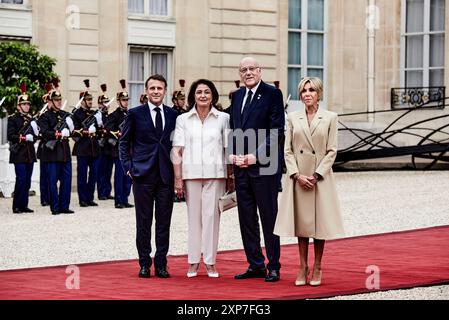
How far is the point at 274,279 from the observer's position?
11.1m

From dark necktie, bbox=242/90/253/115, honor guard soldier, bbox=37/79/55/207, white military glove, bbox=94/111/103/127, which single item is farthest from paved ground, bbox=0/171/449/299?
dark necktie, bbox=242/90/253/115

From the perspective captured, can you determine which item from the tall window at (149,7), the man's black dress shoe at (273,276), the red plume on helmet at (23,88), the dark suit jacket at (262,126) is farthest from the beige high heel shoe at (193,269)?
the tall window at (149,7)

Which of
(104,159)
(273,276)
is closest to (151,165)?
(273,276)

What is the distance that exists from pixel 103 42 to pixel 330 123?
1570cm

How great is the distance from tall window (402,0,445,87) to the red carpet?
16375 millimetres

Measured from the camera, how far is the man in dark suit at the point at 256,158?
37.0 feet

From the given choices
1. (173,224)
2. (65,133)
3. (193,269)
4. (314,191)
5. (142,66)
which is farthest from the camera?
(142,66)

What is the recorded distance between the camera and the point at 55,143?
1930 centimetres

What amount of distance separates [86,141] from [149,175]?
9.36m

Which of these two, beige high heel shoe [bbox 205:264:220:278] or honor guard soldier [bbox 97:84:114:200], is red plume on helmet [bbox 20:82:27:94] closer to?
honor guard soldier [bbox 97:84:114:200]

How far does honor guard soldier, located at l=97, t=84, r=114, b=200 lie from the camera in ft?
69.3

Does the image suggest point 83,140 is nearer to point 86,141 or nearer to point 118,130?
point 86,141

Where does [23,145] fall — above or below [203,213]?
above

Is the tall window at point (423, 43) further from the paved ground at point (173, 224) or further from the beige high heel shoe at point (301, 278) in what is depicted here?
the beige high heel shoe at point (301, 278)
